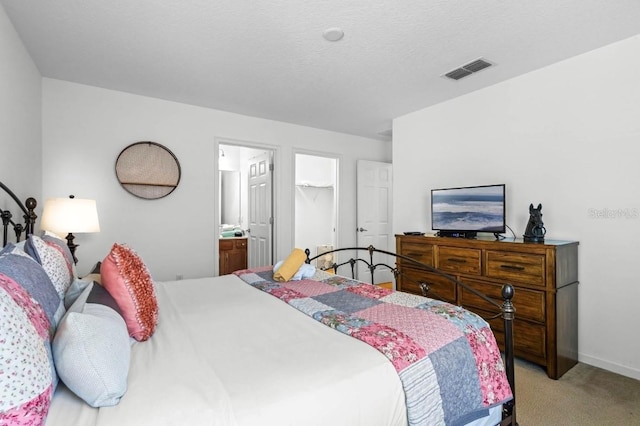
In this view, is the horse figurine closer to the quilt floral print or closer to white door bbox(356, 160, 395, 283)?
the quilt floral print

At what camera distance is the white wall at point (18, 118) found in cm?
207

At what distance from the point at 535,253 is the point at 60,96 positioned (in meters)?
4.47

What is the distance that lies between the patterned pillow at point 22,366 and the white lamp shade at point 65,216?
1923 mm

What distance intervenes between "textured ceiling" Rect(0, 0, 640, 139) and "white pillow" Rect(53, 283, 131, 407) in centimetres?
194

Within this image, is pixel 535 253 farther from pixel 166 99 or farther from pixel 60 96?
pixel 60 96

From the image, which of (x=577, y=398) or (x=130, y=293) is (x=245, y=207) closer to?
(x=130, y=293)

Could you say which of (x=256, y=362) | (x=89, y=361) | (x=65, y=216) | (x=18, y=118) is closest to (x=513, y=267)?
(x=256, y=362)

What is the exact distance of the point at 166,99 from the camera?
3.62m

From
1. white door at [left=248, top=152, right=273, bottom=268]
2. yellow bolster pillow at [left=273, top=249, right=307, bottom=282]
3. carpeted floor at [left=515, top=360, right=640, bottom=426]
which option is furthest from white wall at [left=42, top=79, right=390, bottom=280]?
carpeted floor at [left=515, top=360, right=640, bottom=426]

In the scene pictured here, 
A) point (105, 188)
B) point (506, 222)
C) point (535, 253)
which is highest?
point (105, 188)

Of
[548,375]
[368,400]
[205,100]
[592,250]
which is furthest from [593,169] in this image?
[205,100]

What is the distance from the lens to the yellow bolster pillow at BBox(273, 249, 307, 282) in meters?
2.33

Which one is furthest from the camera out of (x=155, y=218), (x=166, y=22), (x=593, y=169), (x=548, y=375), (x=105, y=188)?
(x=155, y=218)

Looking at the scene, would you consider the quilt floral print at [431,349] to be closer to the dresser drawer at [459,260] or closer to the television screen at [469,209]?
the dresser drawer at [459,260]
